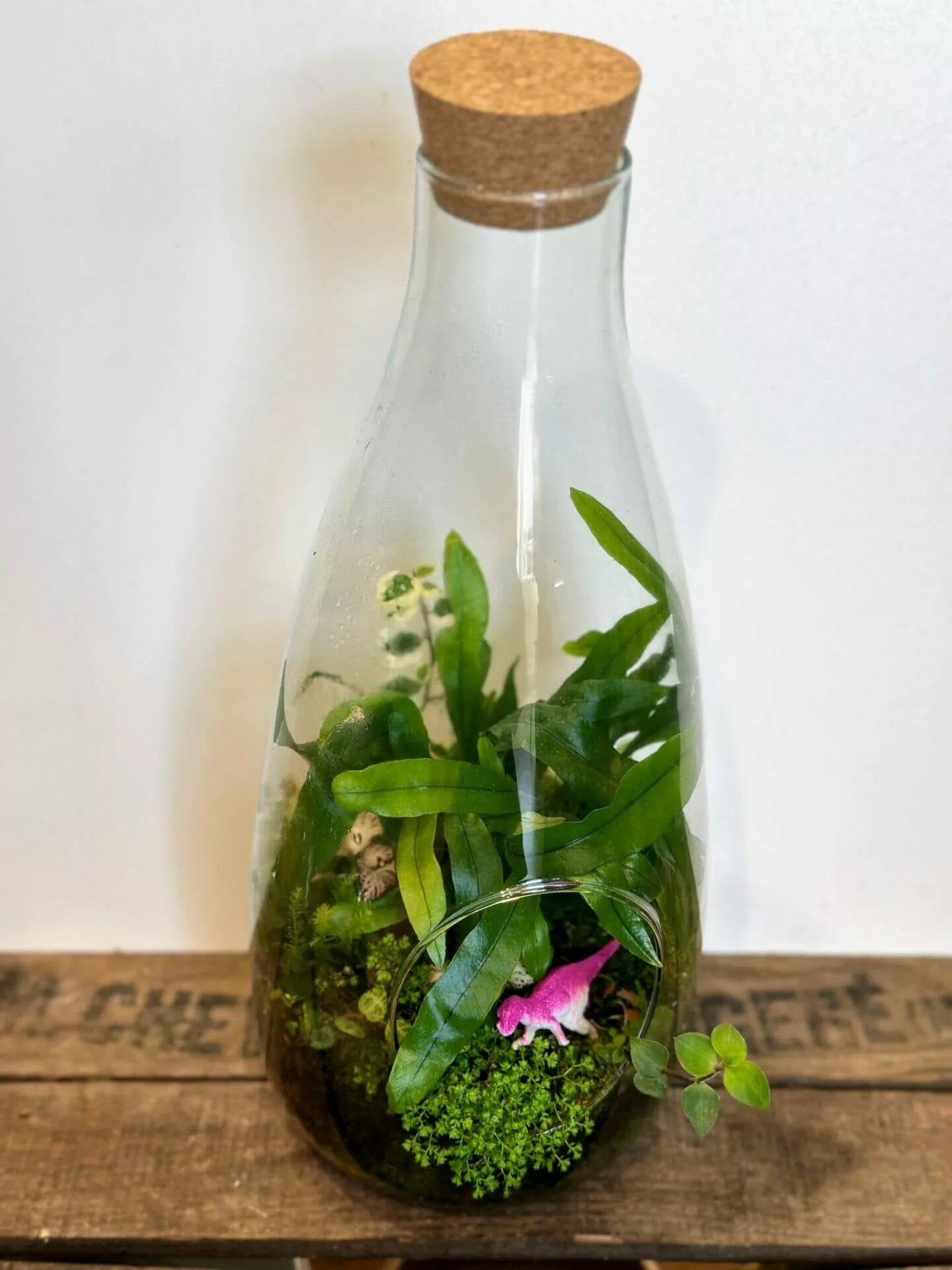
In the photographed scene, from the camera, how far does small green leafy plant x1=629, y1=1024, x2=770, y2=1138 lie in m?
0.54

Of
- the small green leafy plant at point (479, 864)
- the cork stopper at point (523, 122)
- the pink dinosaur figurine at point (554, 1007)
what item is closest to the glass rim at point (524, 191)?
the cork stopper at point (523, 122)

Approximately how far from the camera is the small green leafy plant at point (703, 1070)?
54cm

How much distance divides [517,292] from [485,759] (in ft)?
0.70

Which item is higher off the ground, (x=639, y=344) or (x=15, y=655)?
(x=639, y=344)

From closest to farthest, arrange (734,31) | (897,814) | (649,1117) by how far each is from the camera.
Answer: (734,31)
(649,1117)
(897,814)

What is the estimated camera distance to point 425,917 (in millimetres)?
529

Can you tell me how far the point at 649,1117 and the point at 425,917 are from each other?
242 mm

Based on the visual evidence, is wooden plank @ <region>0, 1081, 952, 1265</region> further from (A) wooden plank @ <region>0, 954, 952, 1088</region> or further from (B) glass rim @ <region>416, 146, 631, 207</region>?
(B) glass rim @ <region>416, 146, 631, 207</region>

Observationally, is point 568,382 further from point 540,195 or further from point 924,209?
point 924,209

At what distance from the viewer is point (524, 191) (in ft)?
1.43

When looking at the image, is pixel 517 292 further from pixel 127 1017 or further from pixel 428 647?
pixel 127 1017

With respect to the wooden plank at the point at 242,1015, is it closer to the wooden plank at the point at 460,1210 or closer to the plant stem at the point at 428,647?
the wooden plank at the point at 460,1210

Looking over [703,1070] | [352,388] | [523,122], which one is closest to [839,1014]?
[703,1070]

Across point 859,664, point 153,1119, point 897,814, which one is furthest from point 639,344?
point 153,1119
